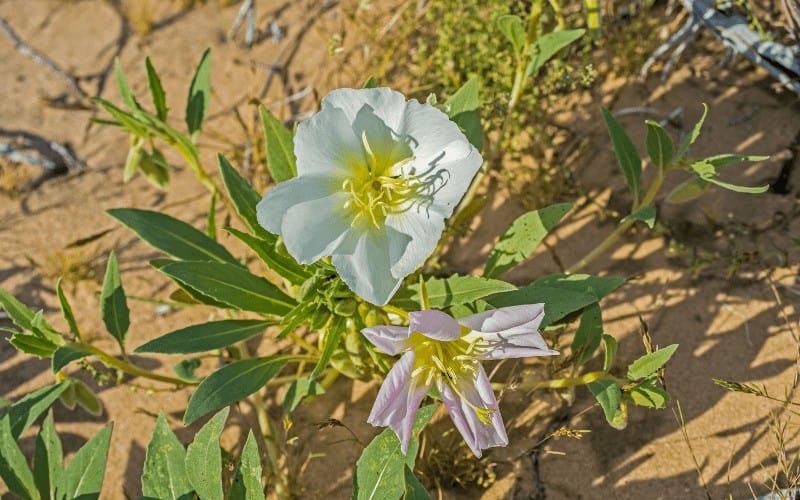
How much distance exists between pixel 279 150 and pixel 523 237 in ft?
2.18

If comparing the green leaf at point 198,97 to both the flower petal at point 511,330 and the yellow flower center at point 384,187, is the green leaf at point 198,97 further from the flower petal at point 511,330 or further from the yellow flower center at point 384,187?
the flower petal at point 511,330

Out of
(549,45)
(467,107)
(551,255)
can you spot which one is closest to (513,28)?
(549,45)

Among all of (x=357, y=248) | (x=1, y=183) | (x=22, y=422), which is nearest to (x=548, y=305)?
(x=357, y=248)

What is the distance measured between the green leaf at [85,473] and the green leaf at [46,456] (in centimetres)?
7

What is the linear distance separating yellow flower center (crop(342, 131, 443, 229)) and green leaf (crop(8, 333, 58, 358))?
0.90 metres

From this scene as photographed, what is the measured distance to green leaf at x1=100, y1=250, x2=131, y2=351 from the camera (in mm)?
1965

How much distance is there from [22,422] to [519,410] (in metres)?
1.30

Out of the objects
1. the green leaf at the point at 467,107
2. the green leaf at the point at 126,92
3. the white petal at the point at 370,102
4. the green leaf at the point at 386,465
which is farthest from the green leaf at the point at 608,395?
the green leaf at the point at 126,92

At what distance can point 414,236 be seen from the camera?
1.43 m

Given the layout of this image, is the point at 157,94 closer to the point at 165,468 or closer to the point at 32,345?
the point at 32,345

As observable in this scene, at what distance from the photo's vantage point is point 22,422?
6.13 feet

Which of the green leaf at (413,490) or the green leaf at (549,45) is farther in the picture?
the green leaf at (549,45)

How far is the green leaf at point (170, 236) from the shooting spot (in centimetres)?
188

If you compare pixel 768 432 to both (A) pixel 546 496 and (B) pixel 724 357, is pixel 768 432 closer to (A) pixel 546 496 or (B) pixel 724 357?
(B) pixel 724 357
